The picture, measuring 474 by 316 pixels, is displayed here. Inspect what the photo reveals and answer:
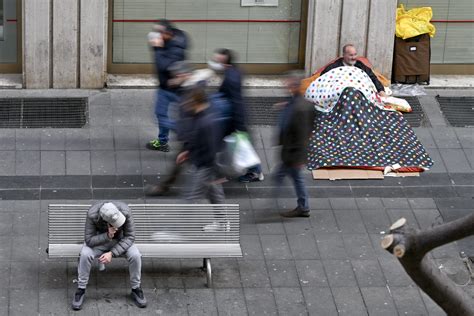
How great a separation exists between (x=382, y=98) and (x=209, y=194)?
4.04 m

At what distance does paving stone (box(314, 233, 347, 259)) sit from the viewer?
11984 millimetres

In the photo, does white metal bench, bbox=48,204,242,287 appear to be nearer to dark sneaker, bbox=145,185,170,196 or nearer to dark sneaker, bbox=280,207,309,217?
dark sneaker, bbox=280,207,309,217

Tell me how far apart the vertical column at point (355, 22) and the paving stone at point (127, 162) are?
3599 mm

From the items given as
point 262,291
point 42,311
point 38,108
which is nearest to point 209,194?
point 262,291

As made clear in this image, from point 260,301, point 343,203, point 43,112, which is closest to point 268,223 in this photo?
point 343,203

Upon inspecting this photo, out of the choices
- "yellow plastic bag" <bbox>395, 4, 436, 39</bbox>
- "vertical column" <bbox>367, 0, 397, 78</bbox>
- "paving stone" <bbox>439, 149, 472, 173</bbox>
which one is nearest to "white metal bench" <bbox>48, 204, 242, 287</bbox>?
"paving stone" <bbox>439, 149, 472, 173</bbox>

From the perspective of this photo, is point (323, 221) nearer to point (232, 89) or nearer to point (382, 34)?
point (232, 89)

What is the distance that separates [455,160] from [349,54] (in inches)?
79.1

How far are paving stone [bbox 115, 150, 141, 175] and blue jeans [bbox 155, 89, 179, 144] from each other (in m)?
0.44

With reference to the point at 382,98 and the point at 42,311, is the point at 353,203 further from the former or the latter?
the point at 42,311

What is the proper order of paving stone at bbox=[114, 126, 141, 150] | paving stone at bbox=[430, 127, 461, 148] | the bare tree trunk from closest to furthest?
the bare tree trunk, paving stone at bbox=[114, 126, 141, 150], paving stone at bbox=[430, 127, 461, 148]

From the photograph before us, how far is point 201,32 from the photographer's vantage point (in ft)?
52.4

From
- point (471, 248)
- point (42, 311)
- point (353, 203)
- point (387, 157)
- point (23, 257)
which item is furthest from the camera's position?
point (387, 157)

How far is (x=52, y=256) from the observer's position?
35.9 feet
